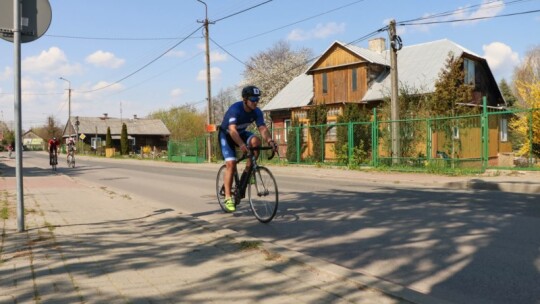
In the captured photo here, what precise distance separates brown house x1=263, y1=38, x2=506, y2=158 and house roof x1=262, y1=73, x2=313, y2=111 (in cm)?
11

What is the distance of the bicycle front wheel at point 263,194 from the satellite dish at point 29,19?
10.8ft

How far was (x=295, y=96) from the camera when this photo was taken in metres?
33.9

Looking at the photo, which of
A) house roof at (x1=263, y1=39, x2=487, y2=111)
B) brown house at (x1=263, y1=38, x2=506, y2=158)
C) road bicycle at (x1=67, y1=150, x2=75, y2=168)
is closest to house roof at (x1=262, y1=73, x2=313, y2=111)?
house roof at (x1=263, y1=39, x2=487, y2=111)

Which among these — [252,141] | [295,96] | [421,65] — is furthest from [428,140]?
[295,96]

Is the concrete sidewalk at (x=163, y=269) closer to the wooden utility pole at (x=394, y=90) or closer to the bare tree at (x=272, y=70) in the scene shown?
the wooden utility pole at (x=394, y=90)

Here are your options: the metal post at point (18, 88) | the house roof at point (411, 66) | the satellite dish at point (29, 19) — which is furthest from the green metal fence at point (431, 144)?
the metal post at point (18, 88)

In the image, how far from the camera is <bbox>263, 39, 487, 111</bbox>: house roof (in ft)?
87.2

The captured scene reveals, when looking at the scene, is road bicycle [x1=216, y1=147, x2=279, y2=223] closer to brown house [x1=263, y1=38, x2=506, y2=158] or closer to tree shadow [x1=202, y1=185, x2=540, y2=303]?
tree shadow [x1=202, y1=185, x2=540, y2=303]

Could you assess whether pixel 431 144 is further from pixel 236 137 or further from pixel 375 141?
pixel 236 137

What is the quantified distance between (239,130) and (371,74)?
23880 mm

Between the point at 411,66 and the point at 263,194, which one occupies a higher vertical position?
the point at 411,66

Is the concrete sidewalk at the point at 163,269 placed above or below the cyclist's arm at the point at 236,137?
below

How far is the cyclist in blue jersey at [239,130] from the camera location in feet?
20.2

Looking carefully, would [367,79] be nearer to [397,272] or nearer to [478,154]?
[478,154]
